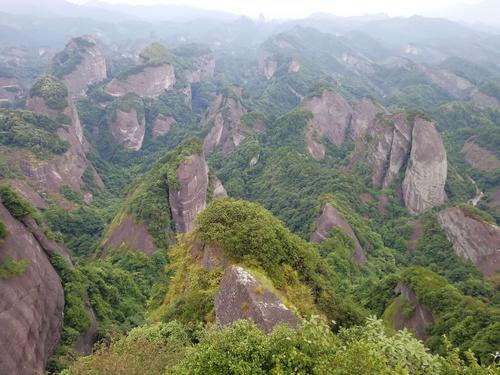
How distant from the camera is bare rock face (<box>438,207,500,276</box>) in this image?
49.5m

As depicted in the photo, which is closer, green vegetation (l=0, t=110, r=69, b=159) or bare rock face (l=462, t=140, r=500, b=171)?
green vegetation (l=0, t=110, r=69, b=159)

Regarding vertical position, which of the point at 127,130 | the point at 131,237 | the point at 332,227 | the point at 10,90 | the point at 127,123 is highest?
the point at 131,237

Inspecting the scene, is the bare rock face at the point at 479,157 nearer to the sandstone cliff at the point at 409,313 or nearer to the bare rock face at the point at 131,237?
the sandstone cliff at the point at 409,313

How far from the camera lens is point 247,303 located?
18.8 m

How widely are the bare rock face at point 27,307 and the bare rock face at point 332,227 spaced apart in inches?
1394

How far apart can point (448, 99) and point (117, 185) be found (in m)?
137

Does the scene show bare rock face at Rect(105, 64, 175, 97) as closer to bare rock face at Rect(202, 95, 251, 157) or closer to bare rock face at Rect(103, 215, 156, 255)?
bare rock face at Rect(202, 95, 251, 157)

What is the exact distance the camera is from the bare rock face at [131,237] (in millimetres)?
51250

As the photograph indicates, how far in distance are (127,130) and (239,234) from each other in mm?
93874

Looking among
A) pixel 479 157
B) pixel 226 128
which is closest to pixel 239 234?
pixel 479 157

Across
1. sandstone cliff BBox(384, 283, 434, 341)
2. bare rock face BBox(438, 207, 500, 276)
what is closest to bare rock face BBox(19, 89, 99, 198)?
sandstone cliff BBox(384, 283, 434, 341)

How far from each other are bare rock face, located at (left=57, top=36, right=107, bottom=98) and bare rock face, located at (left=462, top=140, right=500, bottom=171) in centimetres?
11437

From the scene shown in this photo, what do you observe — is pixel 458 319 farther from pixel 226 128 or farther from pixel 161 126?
pixel 161 126

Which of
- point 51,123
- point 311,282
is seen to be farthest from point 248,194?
point 311,282
